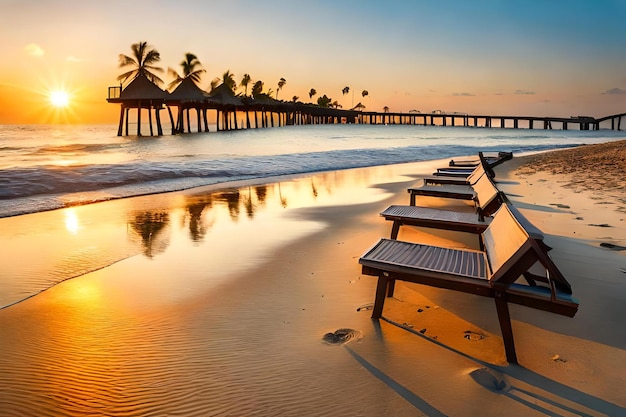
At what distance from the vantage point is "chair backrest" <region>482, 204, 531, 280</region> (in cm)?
257

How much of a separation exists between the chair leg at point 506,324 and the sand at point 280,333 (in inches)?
2.7

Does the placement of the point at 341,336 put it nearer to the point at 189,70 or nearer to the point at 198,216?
the point at 198,216

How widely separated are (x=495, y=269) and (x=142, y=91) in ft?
170

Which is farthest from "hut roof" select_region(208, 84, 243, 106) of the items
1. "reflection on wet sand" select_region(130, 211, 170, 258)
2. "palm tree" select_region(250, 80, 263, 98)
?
"reflection on wet sand" select_region(130, 211, 170, 258)

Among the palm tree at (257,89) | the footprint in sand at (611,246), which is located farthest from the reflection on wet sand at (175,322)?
the palm tree at (257,89)

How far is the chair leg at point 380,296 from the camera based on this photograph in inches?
132

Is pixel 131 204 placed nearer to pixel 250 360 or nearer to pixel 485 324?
pixel 250 360

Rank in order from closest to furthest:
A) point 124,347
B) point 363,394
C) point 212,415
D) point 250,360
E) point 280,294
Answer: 1. point 212,415
2. point 363,394
3. point 250,360
4. point 124,347
5. point 280,294

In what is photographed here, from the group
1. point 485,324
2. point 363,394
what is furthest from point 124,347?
point 485,324

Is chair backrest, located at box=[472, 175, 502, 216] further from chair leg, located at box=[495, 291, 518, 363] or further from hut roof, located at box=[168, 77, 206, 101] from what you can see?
hut roof, located at box=[168, 77, 206, 101]

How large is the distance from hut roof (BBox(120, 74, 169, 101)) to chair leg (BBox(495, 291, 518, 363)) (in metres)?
50.4

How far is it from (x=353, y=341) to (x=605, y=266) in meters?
3.14

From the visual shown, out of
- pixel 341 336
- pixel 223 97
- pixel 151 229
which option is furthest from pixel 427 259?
pixel 223 97

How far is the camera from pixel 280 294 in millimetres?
4176
